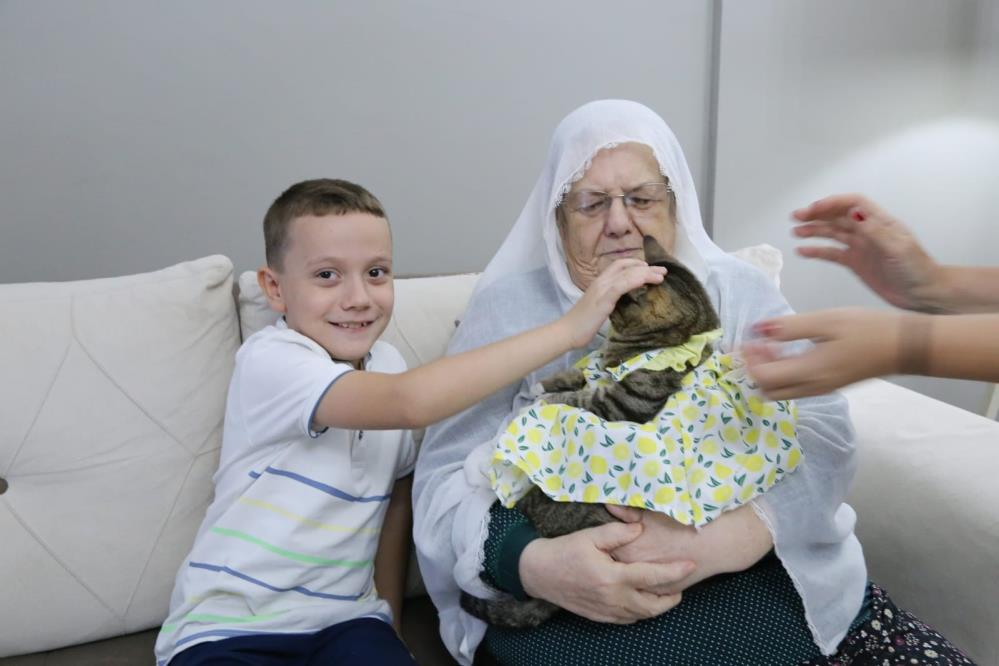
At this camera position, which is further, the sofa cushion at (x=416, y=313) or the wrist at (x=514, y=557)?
the sofa cushion at (x=416, y=313)

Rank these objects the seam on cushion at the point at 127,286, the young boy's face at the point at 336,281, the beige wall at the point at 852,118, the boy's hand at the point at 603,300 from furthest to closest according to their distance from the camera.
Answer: the beige wall at the point at 852,118 < the seam on cushion at the point at 127,286 < the young boy's face at the point at 336,281 < the boy's hand at the point at 603,300

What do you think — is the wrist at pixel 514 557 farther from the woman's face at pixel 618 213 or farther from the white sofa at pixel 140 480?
the woman's face at pixel 618 213

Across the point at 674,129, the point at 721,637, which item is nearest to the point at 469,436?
the point at 721,637

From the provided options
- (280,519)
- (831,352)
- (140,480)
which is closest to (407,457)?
(280,519)

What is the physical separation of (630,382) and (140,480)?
1.08 metres

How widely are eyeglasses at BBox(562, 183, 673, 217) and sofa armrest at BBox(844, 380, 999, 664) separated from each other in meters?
0.76

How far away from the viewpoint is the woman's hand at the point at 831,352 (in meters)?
0.86

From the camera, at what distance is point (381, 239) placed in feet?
4.70

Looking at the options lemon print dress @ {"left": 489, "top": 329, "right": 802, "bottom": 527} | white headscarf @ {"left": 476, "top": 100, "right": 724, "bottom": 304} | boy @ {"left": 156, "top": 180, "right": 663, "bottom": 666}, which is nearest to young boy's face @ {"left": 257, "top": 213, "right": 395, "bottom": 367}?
boy @ {"left": 156, "top": 180, "right": 663, "bottom": 666}

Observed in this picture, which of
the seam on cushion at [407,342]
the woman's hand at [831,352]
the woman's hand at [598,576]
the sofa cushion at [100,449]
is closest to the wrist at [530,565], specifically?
the woman's hand at [598,576]

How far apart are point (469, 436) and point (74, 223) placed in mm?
1441

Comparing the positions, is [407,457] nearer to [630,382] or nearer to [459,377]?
[459,377]

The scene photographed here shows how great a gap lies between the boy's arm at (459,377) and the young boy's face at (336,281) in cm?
19

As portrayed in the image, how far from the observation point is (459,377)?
118 centimetres
